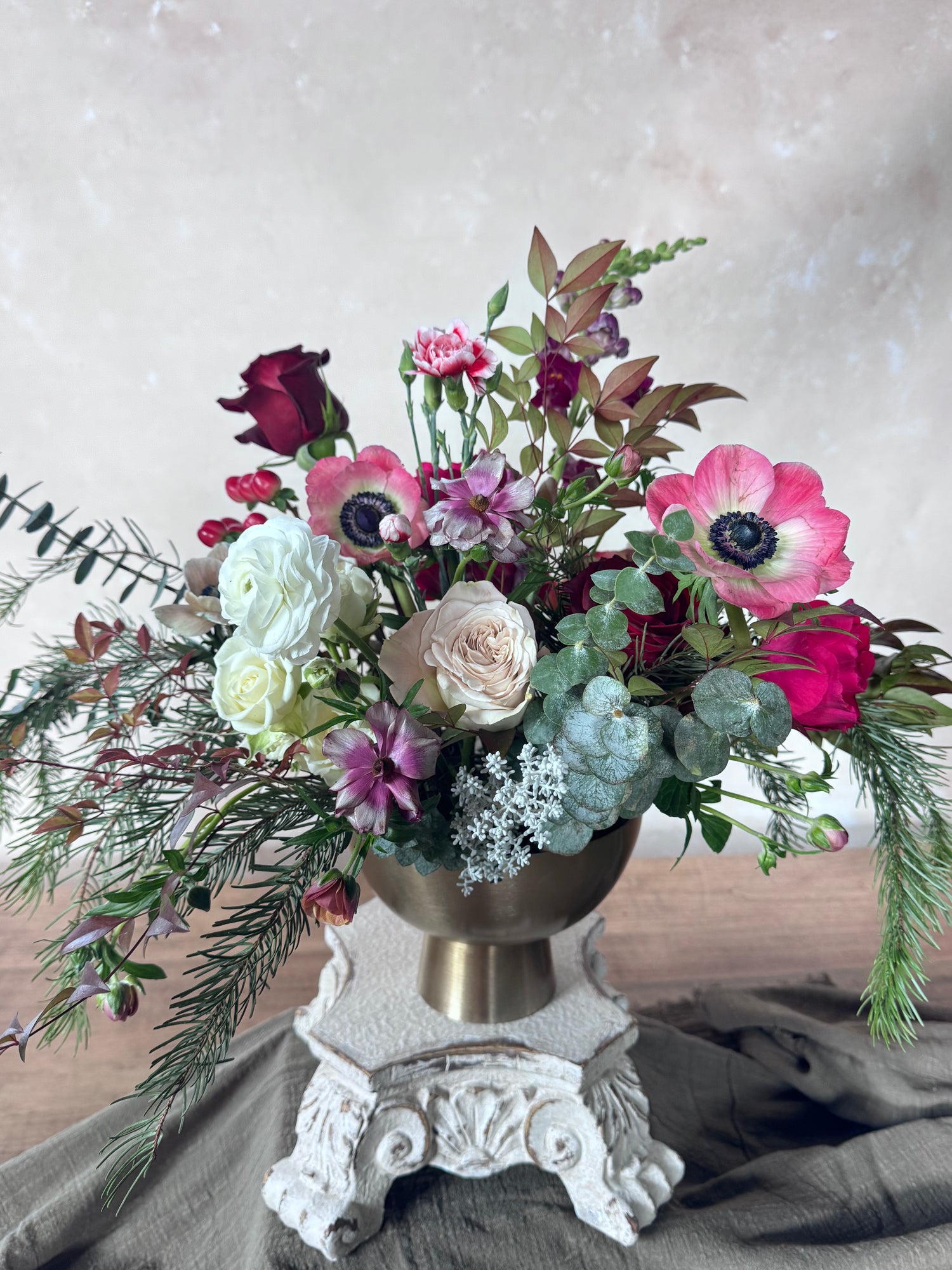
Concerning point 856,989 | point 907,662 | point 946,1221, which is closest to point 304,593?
point 907,662

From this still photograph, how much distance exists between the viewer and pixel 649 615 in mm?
433

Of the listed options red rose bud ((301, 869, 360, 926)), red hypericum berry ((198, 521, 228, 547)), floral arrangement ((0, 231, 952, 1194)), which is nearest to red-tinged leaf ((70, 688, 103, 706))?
floral arrangement ((0, 231, 952, 1194))

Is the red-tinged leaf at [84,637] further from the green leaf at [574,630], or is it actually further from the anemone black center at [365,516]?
the green leaf at [574,630]

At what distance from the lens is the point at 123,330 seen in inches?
40.9

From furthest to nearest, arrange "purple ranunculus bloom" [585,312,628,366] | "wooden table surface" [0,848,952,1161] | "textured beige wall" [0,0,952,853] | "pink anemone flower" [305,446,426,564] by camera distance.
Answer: "textured beige wall" [0,0,952,853] → "wooden table surface" [0,848,952,1161] → "purple ranunculus bloom" [585,312,628,366] → "pink anemone flower" [305,446,426,564]

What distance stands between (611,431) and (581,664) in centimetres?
17

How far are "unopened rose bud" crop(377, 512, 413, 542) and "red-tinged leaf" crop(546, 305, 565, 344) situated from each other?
156 mm

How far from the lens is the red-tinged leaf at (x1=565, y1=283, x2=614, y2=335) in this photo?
488 mm

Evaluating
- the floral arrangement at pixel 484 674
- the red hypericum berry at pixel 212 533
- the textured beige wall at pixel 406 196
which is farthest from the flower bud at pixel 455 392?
the textured beige wall at pixel 406 196

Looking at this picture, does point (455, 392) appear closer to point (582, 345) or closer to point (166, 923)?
point (582, 345)

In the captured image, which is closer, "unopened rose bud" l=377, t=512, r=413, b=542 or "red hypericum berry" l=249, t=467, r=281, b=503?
"unopened rose bud" l=377, t=512, r=413, b=542

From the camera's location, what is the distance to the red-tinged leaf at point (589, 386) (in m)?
0.50

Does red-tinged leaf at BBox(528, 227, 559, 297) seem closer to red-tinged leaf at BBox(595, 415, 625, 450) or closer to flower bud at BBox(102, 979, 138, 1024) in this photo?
red-tinged leaf at BBox(595, 415, 625, 450)

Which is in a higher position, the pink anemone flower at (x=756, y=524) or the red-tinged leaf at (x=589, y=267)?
the red-tinged leaf at (x=589, y=267)
